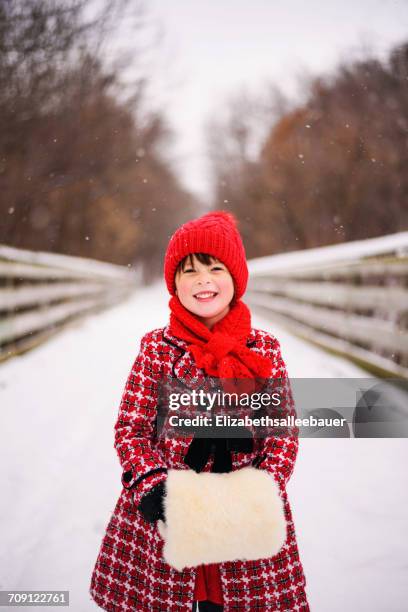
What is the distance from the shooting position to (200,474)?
3.91 feet

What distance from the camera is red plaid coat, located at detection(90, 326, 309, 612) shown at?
127cm

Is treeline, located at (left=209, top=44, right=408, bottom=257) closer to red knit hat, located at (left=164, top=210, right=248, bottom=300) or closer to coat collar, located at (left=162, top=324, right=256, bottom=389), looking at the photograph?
red knit hat, located at (left=164, top=210, right=248, bottom=300)

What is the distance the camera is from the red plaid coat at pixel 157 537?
127cm

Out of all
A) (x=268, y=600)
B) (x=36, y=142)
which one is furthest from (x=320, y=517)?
(x=36, y=142)

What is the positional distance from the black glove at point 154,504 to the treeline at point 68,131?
217 inches

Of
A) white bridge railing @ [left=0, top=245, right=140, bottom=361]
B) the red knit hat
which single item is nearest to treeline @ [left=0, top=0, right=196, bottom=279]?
white bridge railing @ [left=0, top=245, right=140, bottom=361]

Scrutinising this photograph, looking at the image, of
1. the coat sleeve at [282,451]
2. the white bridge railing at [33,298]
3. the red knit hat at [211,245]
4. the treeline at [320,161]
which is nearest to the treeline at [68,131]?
the white bridge railing at [33,298]

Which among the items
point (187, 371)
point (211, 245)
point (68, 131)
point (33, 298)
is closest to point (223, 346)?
point (187, 371)

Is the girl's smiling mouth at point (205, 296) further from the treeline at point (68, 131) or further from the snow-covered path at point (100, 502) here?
the treeline at point (68, 131)

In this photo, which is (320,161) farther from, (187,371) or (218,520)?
(218,520)

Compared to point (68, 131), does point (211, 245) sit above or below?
below

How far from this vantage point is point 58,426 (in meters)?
3.27

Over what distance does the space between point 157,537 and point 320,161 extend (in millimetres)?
17912

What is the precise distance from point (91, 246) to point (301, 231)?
8.97m
